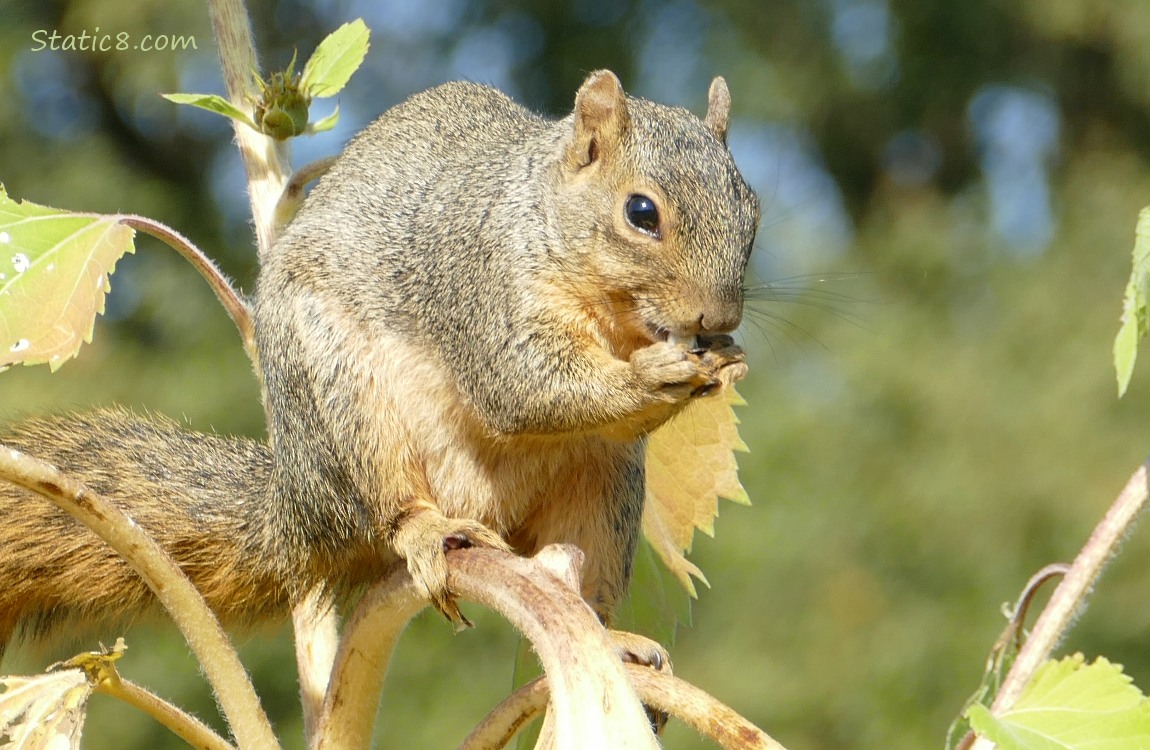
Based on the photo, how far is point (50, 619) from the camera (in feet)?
5.00

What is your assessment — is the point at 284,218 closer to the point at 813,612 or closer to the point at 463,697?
the point at 463,697

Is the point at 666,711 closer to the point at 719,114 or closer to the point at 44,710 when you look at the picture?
the point at 44,710

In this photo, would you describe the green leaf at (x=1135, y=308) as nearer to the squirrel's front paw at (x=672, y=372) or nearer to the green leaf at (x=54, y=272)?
the squirrel's front paw at (x=672, y=372)

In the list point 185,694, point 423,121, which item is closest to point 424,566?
point 423,121

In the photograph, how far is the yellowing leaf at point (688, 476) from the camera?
1542 mm

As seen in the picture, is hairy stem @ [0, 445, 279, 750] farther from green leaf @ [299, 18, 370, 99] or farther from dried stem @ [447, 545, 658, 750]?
green leaf @ [299, 18, 370, 99]

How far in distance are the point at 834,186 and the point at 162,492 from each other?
736cm

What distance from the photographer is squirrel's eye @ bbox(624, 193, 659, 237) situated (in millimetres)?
1418

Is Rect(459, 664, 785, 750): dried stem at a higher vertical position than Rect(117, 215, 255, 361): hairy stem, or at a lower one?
lower

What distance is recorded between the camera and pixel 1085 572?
81cm

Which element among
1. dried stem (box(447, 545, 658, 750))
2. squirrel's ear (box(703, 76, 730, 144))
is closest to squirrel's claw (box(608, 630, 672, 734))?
dried stem (box(447, 545, 658, 750))

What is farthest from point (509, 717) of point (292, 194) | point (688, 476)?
point (688, 476)

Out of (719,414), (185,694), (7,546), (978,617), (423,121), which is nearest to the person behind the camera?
(7,546)

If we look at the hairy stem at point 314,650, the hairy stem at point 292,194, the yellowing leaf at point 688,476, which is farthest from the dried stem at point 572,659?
the yellowing leaf at point 688,476
